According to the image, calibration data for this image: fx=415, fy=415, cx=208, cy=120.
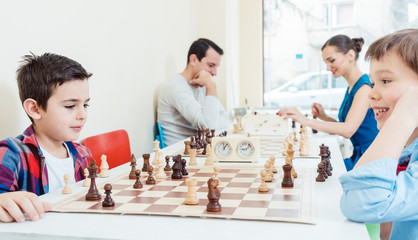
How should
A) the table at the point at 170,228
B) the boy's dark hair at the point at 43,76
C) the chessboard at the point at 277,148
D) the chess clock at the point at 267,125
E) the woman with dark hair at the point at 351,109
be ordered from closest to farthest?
1. the table at the point at 170,228
2. the boy's dark hair at the point at 43,76
3. the chessboard at the point at 277,148
4. the woman with dark hair at the point at 351,109
5. the chess clock at the point at 267,125

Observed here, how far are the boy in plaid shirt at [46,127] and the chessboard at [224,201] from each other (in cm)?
30

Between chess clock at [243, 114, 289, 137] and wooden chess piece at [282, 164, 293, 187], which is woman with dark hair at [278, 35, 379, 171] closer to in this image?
chess clock at [243, 114, 289, 137]

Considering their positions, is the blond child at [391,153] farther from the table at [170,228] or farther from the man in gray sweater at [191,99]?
the man in gray sweater at [191,99]

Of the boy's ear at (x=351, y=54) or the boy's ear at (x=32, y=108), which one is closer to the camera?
the boy's ear at (x=32, y=108)

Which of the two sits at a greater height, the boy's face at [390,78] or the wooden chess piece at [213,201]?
the boy's face at [390,78]

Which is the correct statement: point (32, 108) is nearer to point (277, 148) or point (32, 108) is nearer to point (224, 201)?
point (224, 201)

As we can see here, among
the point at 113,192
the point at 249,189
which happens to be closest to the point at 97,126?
the point at 113,192

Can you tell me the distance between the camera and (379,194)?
3.60 feet

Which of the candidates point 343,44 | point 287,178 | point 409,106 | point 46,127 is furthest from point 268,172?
point 343,44

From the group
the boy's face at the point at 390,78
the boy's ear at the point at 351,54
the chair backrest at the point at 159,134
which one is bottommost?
the chair backrest at the point at 159,134

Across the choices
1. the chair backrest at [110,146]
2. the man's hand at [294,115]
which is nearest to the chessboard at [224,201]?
the chair backrest at [110,146]

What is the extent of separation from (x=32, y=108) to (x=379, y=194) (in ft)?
4.65

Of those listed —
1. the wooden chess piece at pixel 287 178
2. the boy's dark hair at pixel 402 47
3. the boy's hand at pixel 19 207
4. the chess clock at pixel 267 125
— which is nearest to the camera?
the boy's hand at pixel 19 207

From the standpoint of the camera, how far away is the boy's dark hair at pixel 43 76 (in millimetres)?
1773
